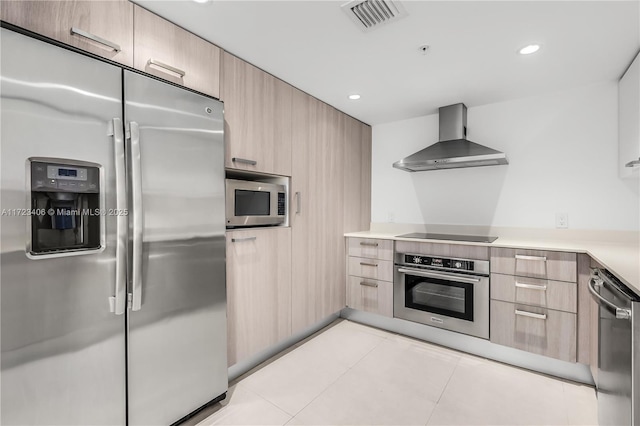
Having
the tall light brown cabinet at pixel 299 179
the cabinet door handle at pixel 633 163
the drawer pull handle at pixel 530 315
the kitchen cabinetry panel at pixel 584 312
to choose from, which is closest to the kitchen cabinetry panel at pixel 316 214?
the tall light brown cabinet at pixel 299 179

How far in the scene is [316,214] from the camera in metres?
2.69

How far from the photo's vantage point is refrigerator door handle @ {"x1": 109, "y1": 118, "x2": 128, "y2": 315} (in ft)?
4.37

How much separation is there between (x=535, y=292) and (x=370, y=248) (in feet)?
4.33

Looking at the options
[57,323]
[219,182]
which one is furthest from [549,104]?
[57,323]

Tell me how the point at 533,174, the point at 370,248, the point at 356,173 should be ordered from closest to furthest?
1. the point at 533,174
2. the point at 370,248
3. the point at 356,173

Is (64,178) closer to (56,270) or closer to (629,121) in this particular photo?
(56,270)

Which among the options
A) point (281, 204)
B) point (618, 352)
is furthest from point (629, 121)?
point (281, 204)

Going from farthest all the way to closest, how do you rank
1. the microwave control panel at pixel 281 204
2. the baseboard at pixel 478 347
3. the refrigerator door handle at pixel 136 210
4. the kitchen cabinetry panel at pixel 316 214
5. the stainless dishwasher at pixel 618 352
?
the kitchen cabinetry panel at pixel 316 214, the microwave control panel at pixel 281 204, the baseboard at pixel 478 347, the refrigerator door handle at pixel 136 210, the stainless dishwasher at pixel 618 352

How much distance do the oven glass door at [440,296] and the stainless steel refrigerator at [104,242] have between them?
169 cm

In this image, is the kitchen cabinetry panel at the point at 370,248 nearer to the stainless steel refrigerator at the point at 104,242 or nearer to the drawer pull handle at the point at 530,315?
the drawer pull handle at the point at 530,315

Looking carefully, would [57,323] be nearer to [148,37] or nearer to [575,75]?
[148,37]

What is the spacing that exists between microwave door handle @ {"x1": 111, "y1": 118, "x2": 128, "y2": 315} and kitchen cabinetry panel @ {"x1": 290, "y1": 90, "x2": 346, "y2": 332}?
1.26 meters

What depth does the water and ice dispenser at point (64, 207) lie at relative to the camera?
115cm

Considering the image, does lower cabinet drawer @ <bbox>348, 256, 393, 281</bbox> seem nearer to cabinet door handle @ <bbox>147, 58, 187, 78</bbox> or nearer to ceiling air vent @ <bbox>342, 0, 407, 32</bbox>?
ceiling air vent @ <bbox>342, 0, 407, 32</bbox>
